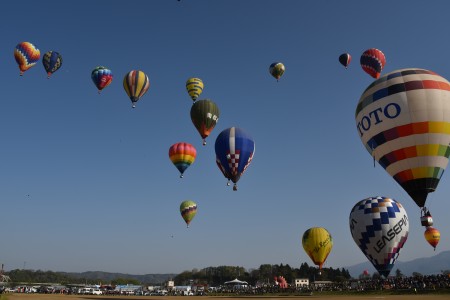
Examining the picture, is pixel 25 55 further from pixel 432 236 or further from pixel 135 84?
pixel 432 236

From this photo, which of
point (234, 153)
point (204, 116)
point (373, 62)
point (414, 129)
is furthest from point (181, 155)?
point (414, 129)

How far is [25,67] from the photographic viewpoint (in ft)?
161

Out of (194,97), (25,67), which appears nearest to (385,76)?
(194,97)

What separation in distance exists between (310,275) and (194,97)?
A: 101159mm

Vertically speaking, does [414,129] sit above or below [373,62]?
below

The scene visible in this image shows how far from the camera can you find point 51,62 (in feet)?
164

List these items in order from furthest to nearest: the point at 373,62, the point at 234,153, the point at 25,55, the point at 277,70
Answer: the point at 277,70 → the point at 25,55 → the point at 373,62 → the point at 234,153

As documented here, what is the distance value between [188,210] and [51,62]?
25925 millimetres

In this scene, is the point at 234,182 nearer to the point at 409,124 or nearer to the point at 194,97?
the point at 194,97

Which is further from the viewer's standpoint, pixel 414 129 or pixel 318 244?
pixel 318 244

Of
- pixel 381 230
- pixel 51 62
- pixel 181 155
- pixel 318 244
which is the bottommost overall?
pixel 318 244

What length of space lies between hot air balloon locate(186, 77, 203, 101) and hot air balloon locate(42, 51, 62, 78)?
54.8 feet

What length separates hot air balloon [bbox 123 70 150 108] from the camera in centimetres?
4388

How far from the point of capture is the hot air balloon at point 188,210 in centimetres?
5547
